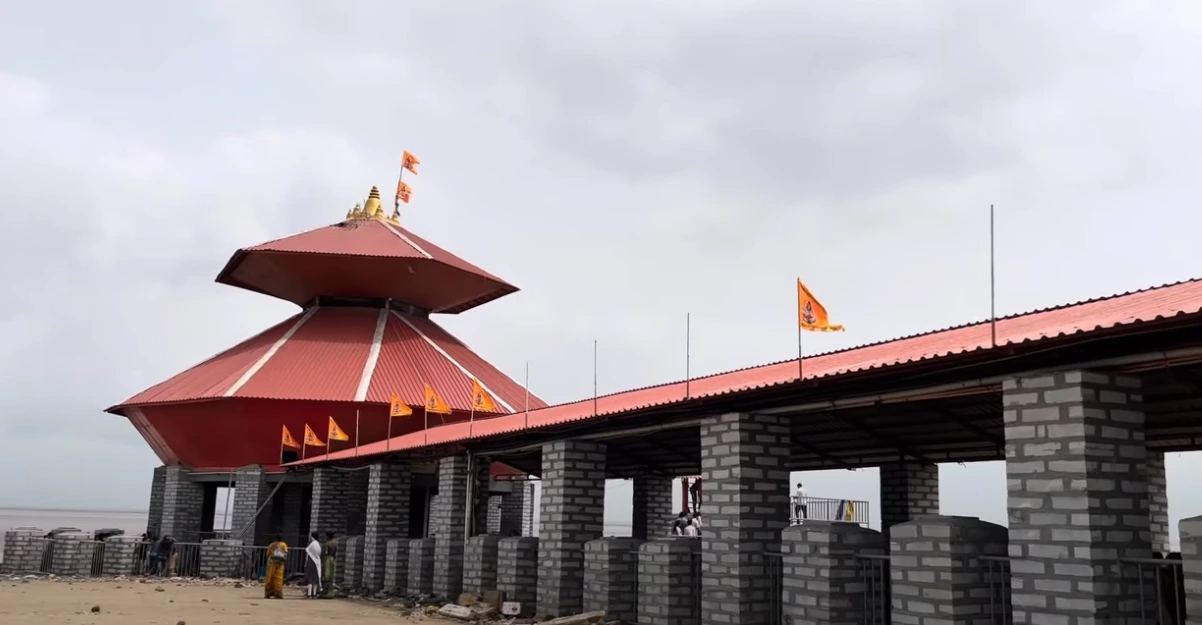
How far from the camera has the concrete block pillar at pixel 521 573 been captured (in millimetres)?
14305

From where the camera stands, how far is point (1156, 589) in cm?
710

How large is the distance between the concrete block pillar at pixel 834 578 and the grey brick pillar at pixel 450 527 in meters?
7.92

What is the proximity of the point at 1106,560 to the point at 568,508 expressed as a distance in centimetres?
772

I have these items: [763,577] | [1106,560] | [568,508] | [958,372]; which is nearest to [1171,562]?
[1106,560]

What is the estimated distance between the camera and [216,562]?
24.0 meters

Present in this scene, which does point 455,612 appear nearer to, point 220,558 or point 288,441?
point 220,558

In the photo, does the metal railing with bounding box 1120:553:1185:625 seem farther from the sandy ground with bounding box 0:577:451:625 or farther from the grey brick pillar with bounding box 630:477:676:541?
the grey brick pillar with bounding box 630:477:676:541

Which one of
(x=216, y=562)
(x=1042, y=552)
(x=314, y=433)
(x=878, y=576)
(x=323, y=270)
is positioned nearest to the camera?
(x=1042, y=552)

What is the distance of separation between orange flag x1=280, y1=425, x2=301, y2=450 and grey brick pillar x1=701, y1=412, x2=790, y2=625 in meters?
18.0

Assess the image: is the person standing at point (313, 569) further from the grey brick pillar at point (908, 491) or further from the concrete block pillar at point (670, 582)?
the grey brick pillar at point (908, 491)

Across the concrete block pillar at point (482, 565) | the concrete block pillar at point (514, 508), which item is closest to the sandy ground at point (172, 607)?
the concrete block pillar at point (482, 565)

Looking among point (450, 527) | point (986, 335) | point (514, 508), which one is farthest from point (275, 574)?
point (986, 335)

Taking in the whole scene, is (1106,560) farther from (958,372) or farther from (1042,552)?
(958,372)

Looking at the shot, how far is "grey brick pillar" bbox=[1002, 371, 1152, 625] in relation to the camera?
276 inches
